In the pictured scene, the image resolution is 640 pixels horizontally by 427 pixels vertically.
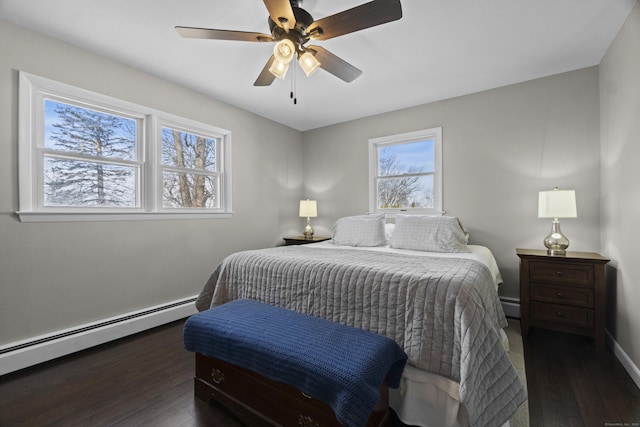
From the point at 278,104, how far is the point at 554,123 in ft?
9.89

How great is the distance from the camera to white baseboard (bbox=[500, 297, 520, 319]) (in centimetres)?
298

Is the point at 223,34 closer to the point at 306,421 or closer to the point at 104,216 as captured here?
the point at 104,216

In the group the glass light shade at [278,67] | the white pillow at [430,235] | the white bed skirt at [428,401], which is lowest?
the white bed skirt at [428,401]

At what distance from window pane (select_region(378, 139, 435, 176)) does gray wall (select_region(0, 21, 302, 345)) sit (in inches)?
70.0

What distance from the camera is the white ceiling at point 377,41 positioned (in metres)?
1.93

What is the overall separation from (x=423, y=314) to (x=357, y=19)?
1.66 m

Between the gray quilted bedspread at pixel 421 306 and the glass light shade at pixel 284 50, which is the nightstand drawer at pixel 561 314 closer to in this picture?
the gray quilted bedspread at pixel 421 306

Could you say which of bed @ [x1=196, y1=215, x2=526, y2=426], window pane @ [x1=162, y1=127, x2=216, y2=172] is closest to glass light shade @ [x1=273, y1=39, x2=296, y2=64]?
bed @ [x1=196, y1=215, x2=526, y2=426]

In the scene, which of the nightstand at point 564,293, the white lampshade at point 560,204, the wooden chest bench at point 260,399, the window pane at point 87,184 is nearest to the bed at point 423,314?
the wooden chest bench at point 260,399

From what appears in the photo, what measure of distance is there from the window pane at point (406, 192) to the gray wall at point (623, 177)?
1.59 meters

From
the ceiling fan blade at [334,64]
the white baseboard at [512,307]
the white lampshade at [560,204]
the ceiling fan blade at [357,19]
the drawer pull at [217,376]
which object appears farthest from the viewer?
the white baseboard at [512,307]

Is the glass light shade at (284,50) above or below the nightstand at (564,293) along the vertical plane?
above

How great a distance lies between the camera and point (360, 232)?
127 inches

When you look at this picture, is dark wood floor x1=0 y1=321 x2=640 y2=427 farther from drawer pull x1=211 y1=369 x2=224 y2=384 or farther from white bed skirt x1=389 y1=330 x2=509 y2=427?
white bed skirt x1=389 y1=330 x2=509 y2=427
